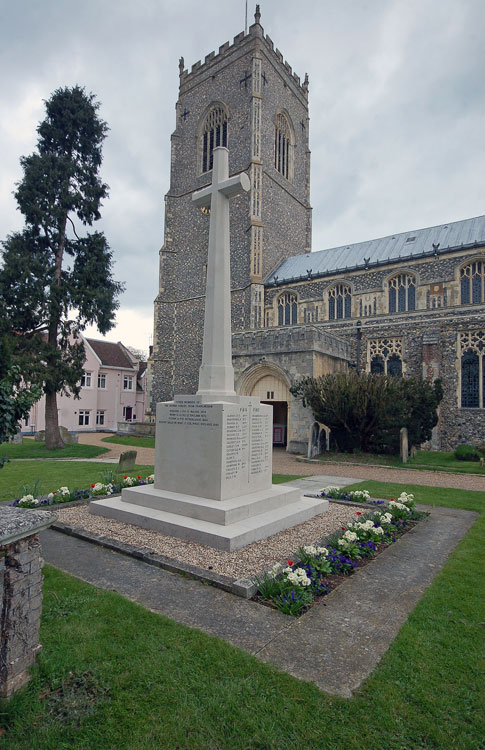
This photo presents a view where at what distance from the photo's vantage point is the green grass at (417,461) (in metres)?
13.8

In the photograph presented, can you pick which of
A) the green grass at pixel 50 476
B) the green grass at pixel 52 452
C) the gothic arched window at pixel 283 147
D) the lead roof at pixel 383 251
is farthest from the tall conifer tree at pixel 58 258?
the gothic arched window at pixel 283 147

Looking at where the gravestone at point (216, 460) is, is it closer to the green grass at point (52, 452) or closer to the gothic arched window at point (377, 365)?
the green grass at point (52, 452)

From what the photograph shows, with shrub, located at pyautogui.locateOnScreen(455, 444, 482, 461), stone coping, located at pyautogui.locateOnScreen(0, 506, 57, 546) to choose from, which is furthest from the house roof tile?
stone coping, located at pyautogui.locateOnScreen(0, 506, 57, 546)

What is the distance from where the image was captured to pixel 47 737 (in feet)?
7.16

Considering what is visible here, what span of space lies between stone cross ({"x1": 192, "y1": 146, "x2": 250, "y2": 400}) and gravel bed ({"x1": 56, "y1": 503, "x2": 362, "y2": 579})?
2.29m

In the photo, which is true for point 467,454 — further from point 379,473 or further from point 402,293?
point 402,293

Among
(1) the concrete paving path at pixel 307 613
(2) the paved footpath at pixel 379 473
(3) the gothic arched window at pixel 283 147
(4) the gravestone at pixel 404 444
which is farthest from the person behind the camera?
(3) the gothic arched window at pixel 283 147

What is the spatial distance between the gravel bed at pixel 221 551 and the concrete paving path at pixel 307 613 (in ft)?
1.45

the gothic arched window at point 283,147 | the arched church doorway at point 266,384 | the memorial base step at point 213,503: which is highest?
the gothic arched window at point 283,147

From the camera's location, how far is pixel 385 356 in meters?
22.4

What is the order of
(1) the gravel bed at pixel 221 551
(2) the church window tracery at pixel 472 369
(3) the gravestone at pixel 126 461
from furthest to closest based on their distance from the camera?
(2) the church window tracery at pixel 472 369 < (3) the gravestone at pixel 126 461 < (1) the gravel bed at pixel 221 551

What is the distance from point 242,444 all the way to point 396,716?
428cm

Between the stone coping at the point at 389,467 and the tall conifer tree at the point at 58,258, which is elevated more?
the tall conifer tree at the point at 58,258

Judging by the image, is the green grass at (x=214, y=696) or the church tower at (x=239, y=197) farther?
the church tower at (x=239, y=197)
